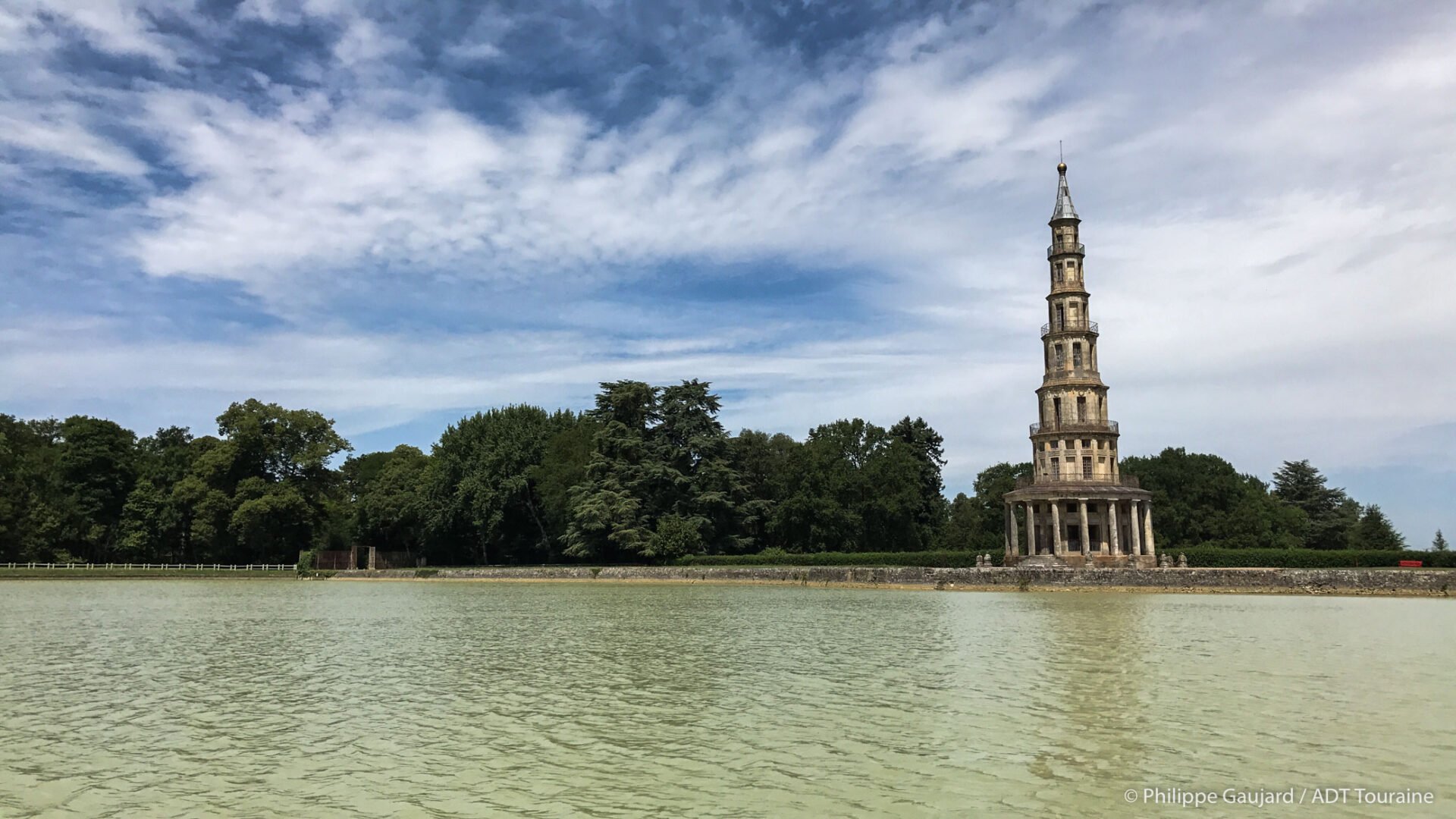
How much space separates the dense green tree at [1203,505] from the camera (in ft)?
247

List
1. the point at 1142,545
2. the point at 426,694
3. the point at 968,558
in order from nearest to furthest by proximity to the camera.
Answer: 1. the point at 426,694
2. the point at 968,558
3. the point at 1142,545

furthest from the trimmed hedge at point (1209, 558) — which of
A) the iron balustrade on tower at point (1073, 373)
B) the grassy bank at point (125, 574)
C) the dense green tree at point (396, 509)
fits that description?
the grassy bank at point (125, 574)

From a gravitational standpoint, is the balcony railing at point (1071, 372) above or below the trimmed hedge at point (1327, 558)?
above

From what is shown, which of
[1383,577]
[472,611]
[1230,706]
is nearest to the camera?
[1230,706]

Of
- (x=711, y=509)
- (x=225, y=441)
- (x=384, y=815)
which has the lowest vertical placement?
(x=384, y=815)

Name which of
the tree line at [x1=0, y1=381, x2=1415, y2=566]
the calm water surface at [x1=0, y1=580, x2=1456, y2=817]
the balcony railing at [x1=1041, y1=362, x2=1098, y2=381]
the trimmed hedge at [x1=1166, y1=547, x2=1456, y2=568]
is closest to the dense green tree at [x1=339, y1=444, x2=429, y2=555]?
the tree line at [x1=0, y1=381, x2=1415, y2=566]

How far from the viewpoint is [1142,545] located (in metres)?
64.3

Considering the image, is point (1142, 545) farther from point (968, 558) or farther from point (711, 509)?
point (711, 509)

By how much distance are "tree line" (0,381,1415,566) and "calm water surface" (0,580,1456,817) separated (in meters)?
42.9

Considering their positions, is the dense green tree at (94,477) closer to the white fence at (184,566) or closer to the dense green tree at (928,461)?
the white fence at (184,566)

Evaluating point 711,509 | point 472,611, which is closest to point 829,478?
point 711,509

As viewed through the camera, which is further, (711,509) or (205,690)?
(711,509)

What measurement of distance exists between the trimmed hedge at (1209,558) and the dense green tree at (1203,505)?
53.3 feet

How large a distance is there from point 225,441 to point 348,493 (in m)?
27.4
